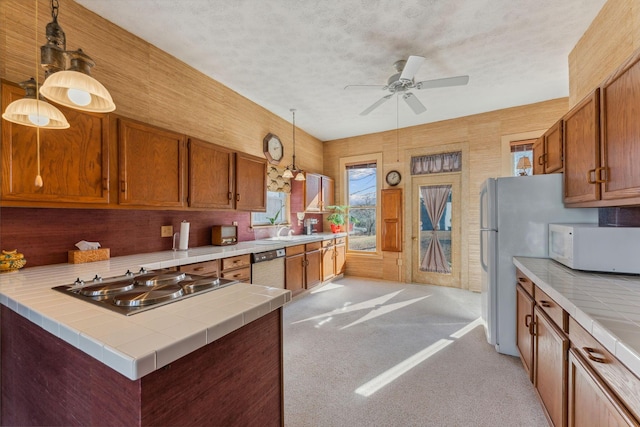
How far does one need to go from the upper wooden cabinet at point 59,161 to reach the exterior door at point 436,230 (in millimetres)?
4650

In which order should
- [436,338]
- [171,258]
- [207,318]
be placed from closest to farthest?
[207,318] < [171,258] < [436,338]

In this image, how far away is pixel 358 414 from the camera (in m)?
1.78

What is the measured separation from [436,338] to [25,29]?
438 cm

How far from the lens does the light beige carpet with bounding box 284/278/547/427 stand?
1.77 meters

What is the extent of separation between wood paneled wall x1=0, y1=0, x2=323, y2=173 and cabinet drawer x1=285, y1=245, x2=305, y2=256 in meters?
1.59

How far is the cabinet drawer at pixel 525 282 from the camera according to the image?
1.97 m

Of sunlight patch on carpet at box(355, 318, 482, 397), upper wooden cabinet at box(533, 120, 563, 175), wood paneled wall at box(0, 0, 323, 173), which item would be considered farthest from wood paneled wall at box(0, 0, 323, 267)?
upper wooden cabinet at box(533, 120, 563, 175)

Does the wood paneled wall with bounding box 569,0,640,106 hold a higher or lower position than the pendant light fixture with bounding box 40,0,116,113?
higher

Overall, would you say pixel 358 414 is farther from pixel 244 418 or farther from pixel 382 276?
pixel 382 276

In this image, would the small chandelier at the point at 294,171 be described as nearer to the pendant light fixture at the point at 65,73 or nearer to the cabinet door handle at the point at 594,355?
the pendant light fixture at the point at 65,73

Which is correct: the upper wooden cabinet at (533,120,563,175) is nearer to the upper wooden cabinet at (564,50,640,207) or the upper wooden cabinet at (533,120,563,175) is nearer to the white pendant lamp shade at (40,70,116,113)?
the upper wooden cabinet at (564,50,640,207)

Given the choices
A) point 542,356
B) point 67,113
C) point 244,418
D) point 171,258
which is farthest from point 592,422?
point 67,113

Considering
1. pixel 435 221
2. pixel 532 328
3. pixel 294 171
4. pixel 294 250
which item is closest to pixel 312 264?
pixel 294 250

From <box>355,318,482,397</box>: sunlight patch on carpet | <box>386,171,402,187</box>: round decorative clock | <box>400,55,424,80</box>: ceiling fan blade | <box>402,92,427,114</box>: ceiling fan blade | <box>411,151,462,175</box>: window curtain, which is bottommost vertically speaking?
<box>355,318,482,397</box>: sunlight patch on carpet
